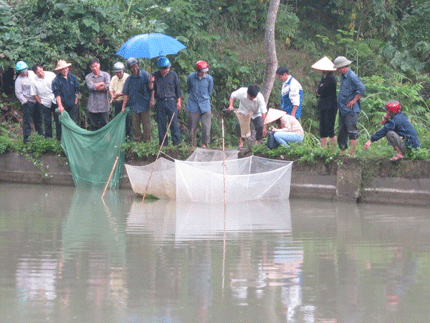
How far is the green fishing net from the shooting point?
42.7 ft

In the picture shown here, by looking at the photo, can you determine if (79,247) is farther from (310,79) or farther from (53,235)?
(310,79)

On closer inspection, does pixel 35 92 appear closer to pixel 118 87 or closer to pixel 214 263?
pixel 118 87

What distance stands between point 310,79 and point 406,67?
2.47 metres

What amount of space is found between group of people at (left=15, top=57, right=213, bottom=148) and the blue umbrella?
16 cm

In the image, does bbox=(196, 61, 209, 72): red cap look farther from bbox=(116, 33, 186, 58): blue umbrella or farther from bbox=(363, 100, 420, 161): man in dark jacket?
bbox=(363, 100, 420, 161): man in dark jacket

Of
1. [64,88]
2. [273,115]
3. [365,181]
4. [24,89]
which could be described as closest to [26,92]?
[24,89]

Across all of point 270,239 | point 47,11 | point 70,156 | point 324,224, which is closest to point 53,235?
point 270,239

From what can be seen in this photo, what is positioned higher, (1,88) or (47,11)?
(47,11)

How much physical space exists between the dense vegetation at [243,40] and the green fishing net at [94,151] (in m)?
1.43

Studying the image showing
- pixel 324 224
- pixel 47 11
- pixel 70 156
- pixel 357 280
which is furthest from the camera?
pixel 47 11

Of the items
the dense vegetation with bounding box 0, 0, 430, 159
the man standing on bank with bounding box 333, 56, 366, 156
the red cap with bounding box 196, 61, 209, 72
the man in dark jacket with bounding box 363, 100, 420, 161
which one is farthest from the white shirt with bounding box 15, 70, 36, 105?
the man in dark jacket with bounding box 363, 100, 420, 161

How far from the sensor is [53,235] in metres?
8.38

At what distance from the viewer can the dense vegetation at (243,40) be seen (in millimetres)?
15727

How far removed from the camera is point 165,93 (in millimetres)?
12586
